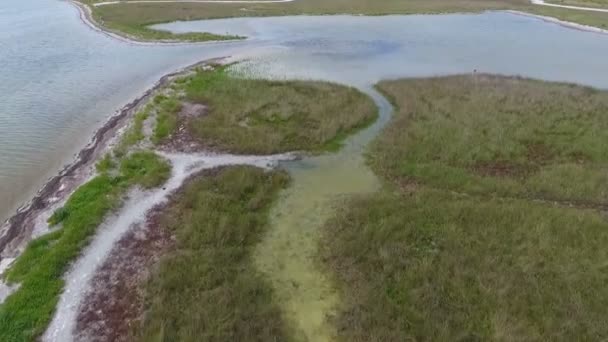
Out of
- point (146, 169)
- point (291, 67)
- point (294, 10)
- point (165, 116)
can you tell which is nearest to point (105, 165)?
point (146, 169)

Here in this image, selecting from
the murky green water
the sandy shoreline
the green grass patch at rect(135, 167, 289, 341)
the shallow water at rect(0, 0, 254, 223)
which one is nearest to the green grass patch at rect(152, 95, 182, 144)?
the shallow water at rect(0, 0, 254, 223)

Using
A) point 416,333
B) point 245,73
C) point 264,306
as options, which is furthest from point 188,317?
point 245,73

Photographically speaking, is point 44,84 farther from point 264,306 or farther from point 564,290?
point 564,290

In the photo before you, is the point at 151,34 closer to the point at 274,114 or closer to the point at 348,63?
the point at 348,63

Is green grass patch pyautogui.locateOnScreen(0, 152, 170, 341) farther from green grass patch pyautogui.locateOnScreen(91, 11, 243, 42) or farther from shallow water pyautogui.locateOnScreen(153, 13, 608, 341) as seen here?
green grass patch pyautogui.locateOnScreen(91, 11, 243, 42)

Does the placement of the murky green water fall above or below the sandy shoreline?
below

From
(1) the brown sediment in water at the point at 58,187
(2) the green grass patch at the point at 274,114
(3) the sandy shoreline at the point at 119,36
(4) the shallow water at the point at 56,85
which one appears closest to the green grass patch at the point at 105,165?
(1) the brown sediment in water at the point at 58,187

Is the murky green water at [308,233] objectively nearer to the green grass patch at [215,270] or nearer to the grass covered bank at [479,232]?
the green grass patch at [215,270]
